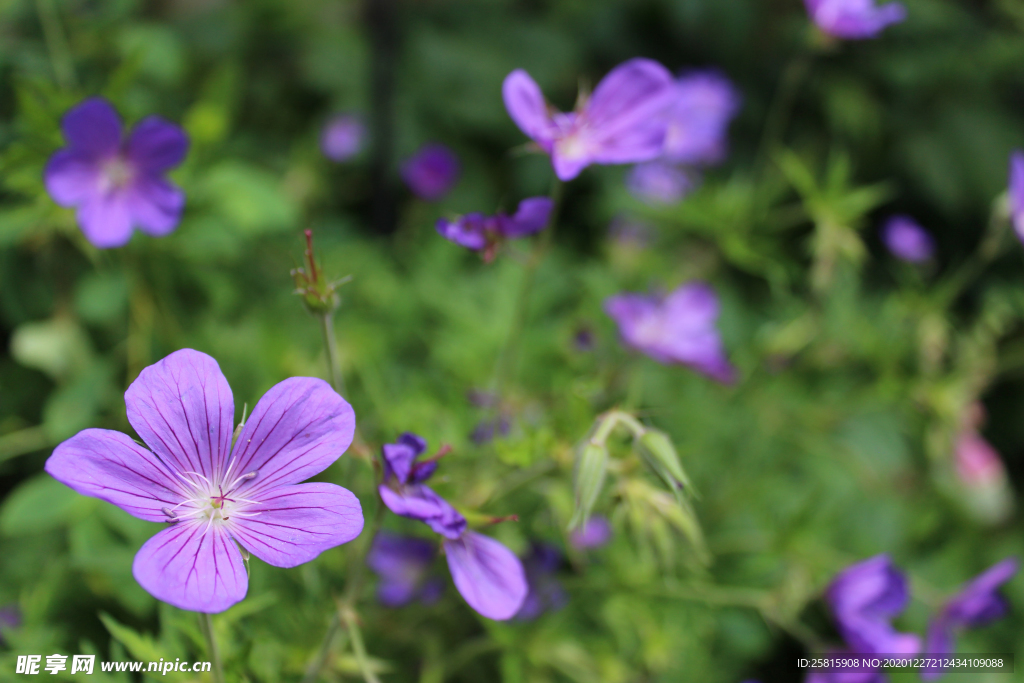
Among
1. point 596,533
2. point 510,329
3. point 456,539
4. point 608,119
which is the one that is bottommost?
point 596,533

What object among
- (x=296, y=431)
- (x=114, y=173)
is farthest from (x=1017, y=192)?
(x=114, y=173)

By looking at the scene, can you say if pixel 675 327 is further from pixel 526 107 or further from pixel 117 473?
pixel 117 473

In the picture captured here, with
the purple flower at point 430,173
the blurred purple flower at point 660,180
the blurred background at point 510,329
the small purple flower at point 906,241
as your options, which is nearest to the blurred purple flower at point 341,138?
the blurred background at point 510,329

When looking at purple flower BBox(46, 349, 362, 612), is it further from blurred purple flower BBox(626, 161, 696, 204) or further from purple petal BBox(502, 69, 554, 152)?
blurred purple flower BBox(626, 161, 696, 204)

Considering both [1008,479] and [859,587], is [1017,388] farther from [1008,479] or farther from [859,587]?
[859,587]

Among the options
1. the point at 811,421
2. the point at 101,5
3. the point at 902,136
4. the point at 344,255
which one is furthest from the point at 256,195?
the point at 902,136

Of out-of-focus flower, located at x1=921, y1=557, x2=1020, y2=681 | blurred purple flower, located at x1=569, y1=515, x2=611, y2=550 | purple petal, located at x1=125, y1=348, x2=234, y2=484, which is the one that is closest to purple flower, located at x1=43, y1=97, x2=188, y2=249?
purple petal, located at x1=125, y1=348, x2=234, y2=484
